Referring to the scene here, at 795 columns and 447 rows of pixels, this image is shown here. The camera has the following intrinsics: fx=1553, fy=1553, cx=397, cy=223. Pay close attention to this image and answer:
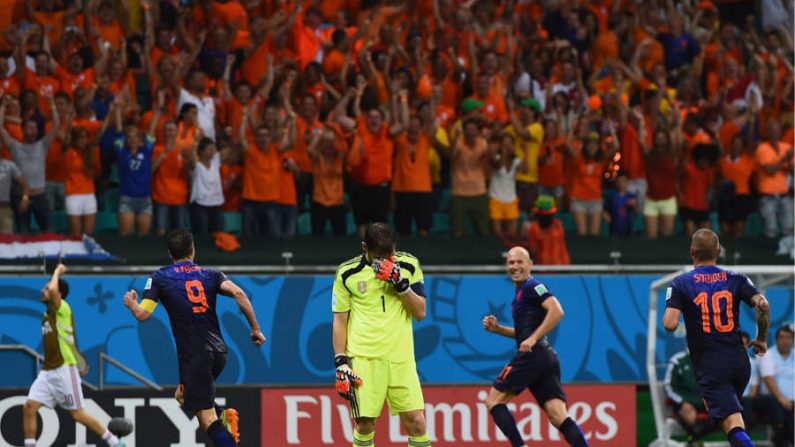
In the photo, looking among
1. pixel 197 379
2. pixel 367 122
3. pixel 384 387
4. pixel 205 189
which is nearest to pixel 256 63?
pixel 367 122

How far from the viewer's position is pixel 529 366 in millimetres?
14117

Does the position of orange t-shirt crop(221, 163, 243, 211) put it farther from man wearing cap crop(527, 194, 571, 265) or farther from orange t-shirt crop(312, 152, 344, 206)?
man wearing cap crop(527, 194, 571, 265)

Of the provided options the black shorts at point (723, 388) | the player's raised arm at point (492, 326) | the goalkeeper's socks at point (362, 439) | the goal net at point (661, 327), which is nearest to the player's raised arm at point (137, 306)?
the goalkeeper's socks at point (362, 439)

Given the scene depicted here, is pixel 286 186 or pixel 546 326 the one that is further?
pixel 286 186

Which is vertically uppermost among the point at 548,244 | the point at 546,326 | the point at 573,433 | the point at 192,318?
the point at 548,244

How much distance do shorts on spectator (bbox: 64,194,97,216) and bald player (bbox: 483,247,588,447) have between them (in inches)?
289

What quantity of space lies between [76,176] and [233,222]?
222 centimetres

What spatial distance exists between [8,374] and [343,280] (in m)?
5.82

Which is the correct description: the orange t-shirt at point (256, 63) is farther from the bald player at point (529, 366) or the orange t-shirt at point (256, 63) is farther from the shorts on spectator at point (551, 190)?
the bald player at point (529, 366)

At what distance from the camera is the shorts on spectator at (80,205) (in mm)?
19594

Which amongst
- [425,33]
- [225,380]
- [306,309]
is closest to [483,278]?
[306,309]

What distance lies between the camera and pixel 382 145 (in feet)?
67.3

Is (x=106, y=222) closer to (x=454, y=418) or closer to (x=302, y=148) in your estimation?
(x=302, y=148)

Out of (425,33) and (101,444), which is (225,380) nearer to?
(101,444)
